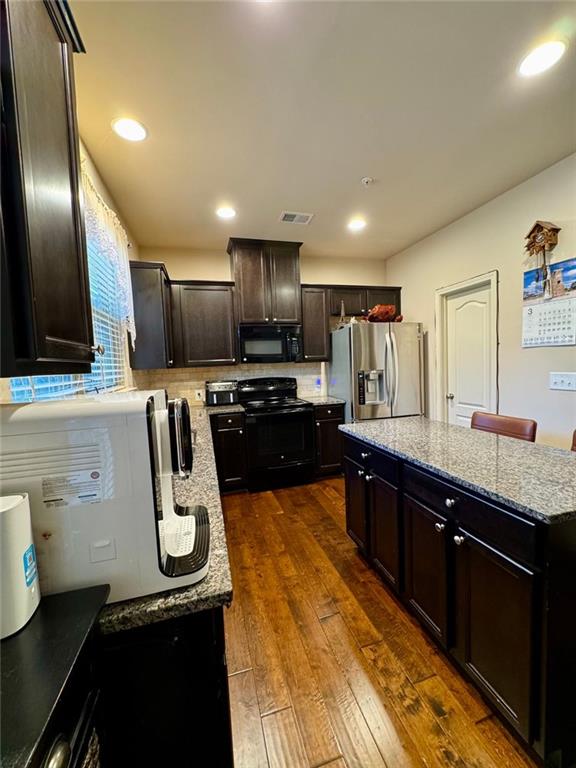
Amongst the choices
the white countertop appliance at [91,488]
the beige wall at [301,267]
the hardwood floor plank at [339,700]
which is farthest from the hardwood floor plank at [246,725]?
the beige wall at [301,267]

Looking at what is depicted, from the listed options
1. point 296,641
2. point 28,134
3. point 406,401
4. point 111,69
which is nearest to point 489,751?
point 296,641

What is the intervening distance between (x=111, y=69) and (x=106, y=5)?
295 mm

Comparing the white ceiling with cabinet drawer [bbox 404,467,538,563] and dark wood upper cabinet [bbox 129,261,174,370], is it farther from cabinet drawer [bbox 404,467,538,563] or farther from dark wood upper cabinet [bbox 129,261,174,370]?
cabinet drawer [bbox 404,467,538,563]

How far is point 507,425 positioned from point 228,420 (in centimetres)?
247

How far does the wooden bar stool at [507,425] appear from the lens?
1.97 meters

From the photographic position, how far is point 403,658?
148 cm

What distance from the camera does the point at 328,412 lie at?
3.75m

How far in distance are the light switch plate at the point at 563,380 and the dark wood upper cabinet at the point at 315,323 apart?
7.57 ft

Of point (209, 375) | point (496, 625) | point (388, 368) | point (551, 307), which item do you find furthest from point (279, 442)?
point (551, 307)

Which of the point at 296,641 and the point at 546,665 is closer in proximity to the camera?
the point at 546,665

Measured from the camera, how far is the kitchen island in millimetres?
982

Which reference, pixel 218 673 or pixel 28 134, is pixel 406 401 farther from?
pixel 28 134

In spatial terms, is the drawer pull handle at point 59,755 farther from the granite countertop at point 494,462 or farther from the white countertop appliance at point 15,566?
the granite countertop at point 494,462

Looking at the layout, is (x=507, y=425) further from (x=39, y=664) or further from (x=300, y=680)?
(x=39, y=664)
